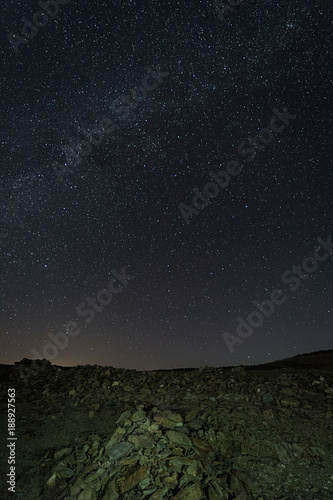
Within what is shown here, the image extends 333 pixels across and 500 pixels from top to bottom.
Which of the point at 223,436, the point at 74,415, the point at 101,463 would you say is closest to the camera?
the point at 101,463

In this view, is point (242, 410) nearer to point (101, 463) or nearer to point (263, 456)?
point (263, 456)

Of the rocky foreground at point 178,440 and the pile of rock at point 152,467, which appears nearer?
the pile of rock at point 152,467

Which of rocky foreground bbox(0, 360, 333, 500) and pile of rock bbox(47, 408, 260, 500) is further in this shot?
rocky foreground bbox(0, 360, 333, 500)

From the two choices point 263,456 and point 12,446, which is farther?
point 12,446

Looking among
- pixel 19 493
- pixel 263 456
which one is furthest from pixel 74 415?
pixel 263 456

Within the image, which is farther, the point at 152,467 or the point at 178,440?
the point at 178,440

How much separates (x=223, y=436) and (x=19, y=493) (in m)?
3.85

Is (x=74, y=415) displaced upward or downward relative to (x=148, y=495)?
upward

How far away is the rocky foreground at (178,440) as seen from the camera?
548 centimetres

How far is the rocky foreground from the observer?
5484 millimetres

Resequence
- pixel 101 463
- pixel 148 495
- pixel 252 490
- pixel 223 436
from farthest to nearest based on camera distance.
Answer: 1. pixel 223 436
2. pixel 101 463
3. pixel 252 490
4. pixel 148 495

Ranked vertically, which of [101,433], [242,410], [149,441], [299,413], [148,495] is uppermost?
[101,433]

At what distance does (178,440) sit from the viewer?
6133mm

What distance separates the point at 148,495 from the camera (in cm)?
512
